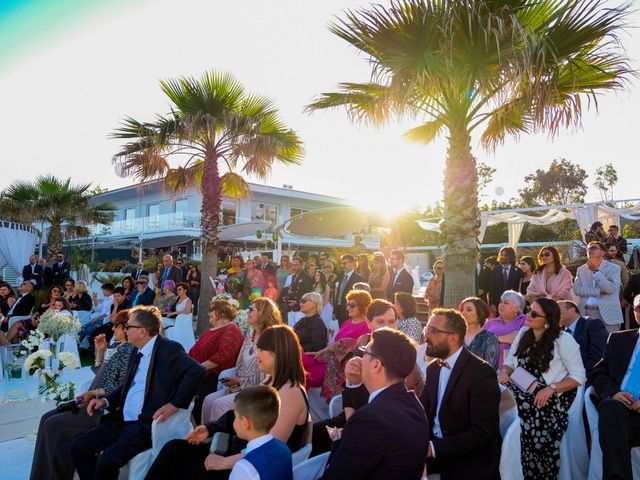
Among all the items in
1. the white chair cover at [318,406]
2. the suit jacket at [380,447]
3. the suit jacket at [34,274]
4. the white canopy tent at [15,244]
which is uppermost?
the white canopy tent at [15,244]

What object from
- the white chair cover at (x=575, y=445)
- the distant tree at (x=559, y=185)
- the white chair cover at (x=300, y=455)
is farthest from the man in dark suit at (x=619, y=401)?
the distant tree at (x=559, y=185)

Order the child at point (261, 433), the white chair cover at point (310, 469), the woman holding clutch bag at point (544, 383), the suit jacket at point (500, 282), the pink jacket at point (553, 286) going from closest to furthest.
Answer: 1. the child at point (261, 433)
2. the white chair cover at point (310, 469)
3. the woman holding clutch bag at point (544, 383)
4. the pink jacket at point (553, 286)
5. the suit jacket at point (500, 282)

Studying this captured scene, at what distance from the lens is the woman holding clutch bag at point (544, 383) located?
381 cm

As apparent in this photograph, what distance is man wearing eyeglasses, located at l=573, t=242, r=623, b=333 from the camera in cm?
643

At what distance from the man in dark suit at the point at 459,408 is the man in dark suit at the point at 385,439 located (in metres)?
0.55

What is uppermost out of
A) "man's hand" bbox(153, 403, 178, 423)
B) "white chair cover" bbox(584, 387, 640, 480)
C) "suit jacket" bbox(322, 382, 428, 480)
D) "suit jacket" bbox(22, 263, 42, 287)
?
"suit jacket" bbox(22, 263, 42, 287)

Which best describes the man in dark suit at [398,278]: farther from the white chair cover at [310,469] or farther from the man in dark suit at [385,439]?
the man in dark suit at [385,439]

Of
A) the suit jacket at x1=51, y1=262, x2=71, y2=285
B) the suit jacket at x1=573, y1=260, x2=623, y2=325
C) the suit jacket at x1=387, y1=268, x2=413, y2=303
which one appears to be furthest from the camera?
the suit jacket at x1=51, y1=262, x2=71, y2=285

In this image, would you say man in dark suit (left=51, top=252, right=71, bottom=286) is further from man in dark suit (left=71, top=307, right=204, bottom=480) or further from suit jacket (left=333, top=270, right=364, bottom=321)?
man in dark suit (left=71, top=307, right=204, bottom=480)

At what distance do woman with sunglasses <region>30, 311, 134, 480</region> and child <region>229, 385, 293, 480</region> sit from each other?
7.82 feet

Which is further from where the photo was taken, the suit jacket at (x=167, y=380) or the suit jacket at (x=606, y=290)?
the suit jacket at (x=606, y=290)

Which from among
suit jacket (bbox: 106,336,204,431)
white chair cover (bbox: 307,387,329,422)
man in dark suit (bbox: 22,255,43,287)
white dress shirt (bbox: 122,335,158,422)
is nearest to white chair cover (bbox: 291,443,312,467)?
suit jacket (bbox: 106,336,204,431)

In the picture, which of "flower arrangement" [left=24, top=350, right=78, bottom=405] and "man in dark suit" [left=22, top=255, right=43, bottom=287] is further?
"man in dark suit" [left=22, top=255, right=43, bottom=287]

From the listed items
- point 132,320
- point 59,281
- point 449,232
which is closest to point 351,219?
point 59,281
